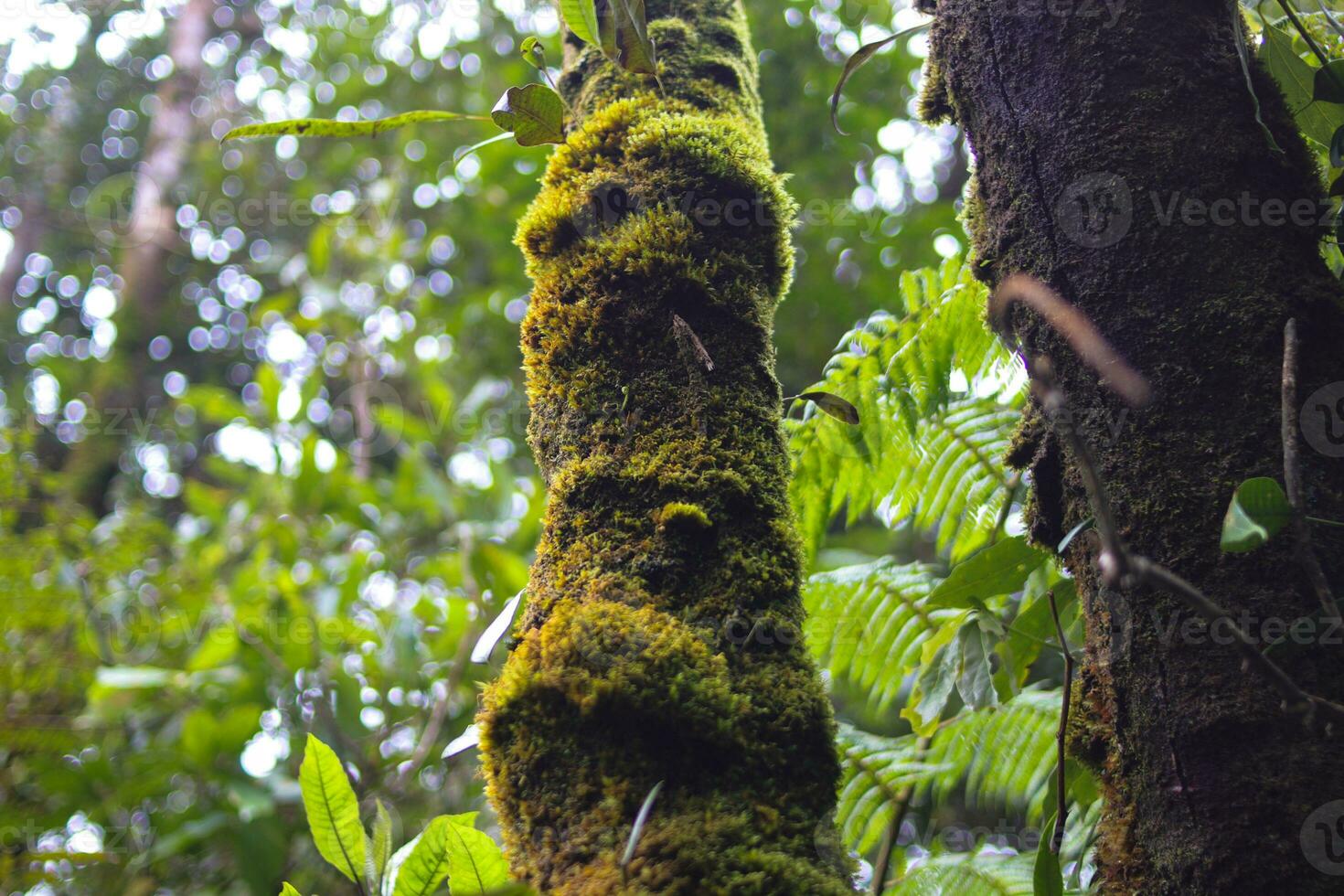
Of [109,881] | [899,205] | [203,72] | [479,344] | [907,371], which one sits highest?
[203,72]

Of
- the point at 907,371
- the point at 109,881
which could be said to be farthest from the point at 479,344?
the point at 907,371

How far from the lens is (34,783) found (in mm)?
3111

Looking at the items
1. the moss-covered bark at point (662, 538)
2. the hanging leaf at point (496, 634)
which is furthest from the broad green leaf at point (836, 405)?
the hanging leaf at point (496, 634)

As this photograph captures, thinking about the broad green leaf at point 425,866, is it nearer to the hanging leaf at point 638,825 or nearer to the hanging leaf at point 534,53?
the hanging leaf at point 638,825

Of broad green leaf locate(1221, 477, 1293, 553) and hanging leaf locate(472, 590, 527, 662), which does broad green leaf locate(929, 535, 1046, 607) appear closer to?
broad green leaf locate(1221, 477, 1293, 553)

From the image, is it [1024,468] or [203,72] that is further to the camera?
[203,72]

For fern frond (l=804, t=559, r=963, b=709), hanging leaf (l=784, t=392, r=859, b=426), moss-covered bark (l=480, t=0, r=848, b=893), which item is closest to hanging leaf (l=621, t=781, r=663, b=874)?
moss-covered bark (l=480, t=0, r=848, b=893)

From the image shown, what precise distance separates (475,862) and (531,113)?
92cm

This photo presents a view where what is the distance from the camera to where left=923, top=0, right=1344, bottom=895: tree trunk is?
0.77 m

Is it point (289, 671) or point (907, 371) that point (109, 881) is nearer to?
point (289, 671)

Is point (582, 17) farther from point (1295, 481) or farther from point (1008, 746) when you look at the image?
point (1008, 746)

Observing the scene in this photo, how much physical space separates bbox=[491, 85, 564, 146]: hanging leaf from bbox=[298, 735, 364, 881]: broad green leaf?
848 mm

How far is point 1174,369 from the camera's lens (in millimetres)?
886

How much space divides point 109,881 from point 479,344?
9.31 feet
